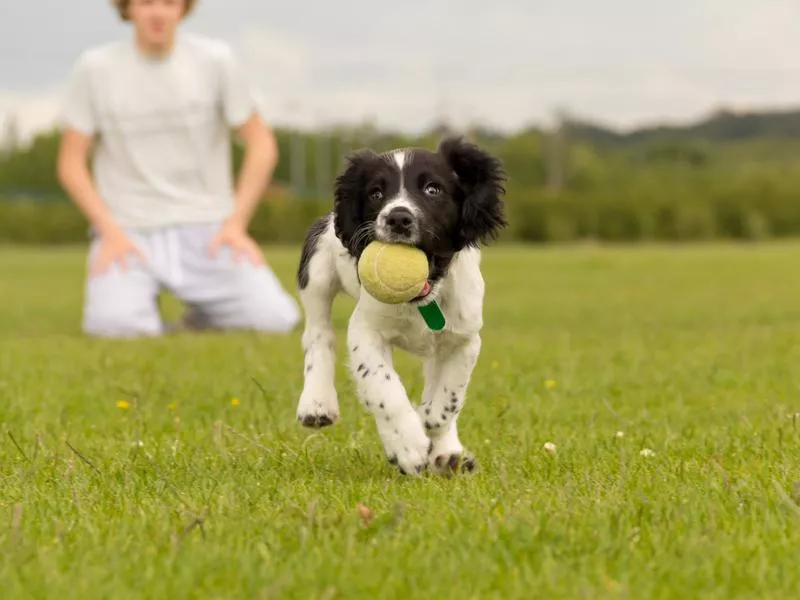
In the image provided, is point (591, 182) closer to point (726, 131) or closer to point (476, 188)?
point (726, 131)

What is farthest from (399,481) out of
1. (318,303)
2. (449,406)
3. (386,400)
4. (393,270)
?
(318,303)

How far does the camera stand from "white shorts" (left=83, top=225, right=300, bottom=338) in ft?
34.7

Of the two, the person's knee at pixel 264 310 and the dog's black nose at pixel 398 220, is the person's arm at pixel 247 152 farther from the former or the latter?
the dog's black nose at pixel 398 220

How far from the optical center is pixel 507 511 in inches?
137

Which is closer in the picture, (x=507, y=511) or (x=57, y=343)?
(x=507, y=511)

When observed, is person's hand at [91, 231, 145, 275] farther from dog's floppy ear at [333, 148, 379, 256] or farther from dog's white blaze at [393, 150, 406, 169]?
dog's white blaze at [393, 150, 406, 169]

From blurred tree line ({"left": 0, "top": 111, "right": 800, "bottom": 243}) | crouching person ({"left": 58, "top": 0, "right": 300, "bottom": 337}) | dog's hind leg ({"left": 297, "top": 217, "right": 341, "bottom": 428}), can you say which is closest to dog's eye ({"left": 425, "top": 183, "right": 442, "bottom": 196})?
dog's hind leg ({"left": 297, "top": 217, "right": 341, "bottom": 428})

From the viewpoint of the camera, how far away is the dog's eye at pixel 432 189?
4238 mm

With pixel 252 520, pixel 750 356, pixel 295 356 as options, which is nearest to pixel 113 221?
pixel 295 356

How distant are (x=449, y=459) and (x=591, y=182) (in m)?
64.3

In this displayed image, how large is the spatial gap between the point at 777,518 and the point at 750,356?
4.80m

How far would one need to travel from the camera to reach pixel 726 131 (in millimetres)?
79062

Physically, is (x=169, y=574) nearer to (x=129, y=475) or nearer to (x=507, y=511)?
(x=507, y=511)

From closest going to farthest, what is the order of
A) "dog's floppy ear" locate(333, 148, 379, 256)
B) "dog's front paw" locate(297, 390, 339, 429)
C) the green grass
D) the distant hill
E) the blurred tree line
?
the green grass → "dog's floppy ear" locate(333, 148, 379, 256) → "dog's front paw" locate(297, 390, 339, 429) → the blurred tree line → the distant hill
